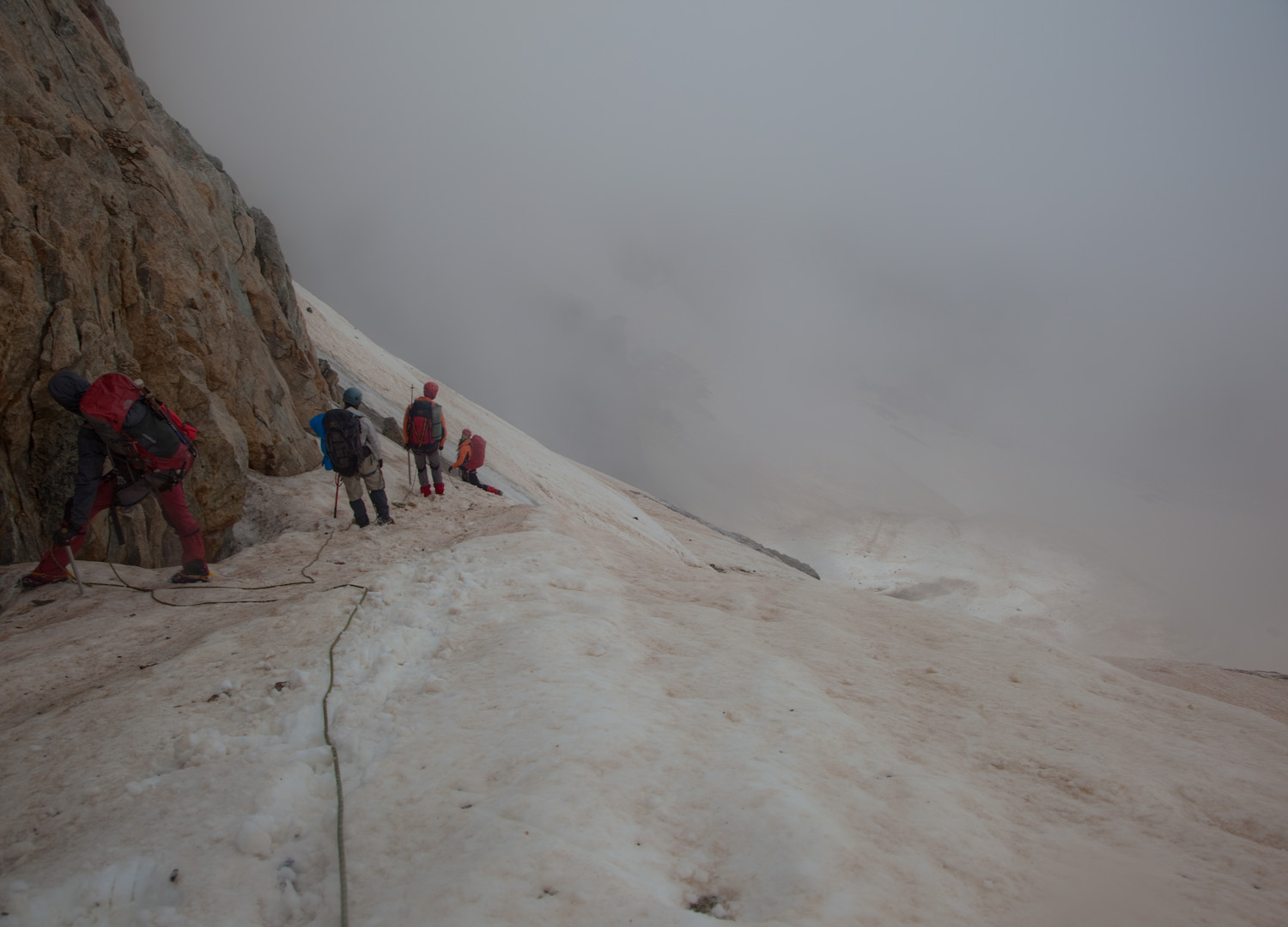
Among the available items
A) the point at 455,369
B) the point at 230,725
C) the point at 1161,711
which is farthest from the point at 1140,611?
the point at 455,369

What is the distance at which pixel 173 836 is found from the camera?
2941mm

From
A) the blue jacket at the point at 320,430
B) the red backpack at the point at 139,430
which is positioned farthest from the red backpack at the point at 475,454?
the red backpack at the point at 139,430

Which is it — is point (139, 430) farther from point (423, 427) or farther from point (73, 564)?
point (423, 427)

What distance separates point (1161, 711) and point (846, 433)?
96.6m

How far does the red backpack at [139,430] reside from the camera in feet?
→ 19.8

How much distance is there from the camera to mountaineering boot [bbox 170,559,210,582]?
665cm

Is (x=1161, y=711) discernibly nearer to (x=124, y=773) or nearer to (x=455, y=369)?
(x=124, y=773)

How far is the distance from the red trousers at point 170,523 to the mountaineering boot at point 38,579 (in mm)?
13

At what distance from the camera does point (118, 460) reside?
6316mm

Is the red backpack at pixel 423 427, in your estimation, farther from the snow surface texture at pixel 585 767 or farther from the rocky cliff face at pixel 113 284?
the snow surface texture at pixel 585 767

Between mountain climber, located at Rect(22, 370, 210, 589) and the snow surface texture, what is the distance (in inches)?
16.6

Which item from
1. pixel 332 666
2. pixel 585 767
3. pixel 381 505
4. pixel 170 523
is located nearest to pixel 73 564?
pixel 170 523

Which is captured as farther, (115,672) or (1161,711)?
(1161,711)

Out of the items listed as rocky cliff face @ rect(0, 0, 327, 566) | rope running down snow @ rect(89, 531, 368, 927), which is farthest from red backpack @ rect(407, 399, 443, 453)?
rope running down snow @ rect(89, 531, 368, 927)
